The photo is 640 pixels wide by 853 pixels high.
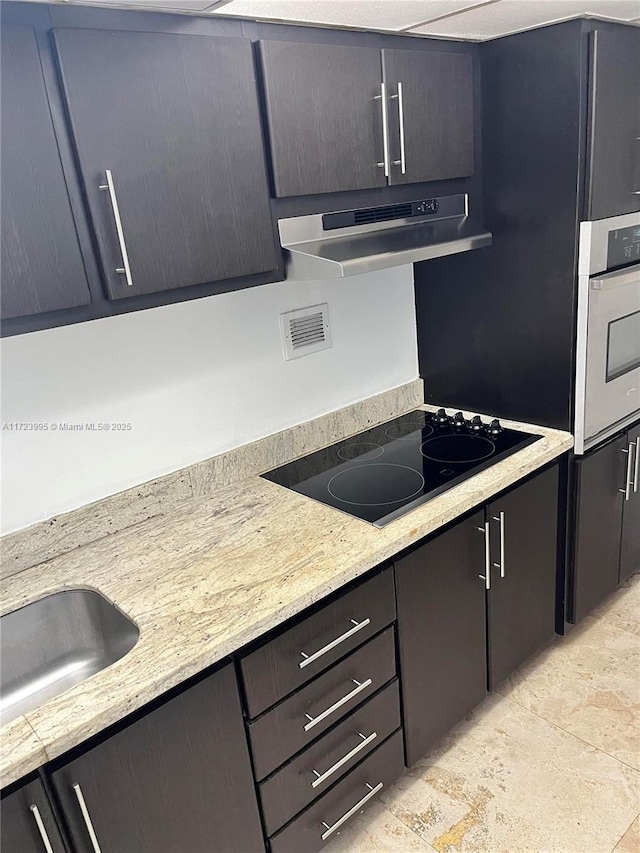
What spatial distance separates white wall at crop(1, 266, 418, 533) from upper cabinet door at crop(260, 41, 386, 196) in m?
0.44

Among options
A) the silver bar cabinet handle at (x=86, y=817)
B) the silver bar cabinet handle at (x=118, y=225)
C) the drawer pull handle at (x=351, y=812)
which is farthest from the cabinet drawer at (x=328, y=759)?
the silver bar cabinet handle at (x=118, y=225)

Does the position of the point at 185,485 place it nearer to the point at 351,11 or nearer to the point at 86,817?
the point at 86,817

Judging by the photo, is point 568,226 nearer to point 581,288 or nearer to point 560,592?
point 581,288

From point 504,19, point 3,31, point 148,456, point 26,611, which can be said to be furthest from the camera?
point 148,456

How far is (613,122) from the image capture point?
5.98ft

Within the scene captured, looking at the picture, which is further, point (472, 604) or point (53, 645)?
point (472, 604)

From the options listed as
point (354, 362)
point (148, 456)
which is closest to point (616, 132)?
point (354, 362)

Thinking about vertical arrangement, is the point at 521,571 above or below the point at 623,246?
below

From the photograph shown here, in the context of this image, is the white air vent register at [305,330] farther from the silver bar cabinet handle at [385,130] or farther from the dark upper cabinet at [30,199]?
the dark upper cabinet at [30,199]

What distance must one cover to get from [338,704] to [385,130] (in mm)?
1425

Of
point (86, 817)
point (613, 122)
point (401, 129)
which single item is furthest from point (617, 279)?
point (86, 817)

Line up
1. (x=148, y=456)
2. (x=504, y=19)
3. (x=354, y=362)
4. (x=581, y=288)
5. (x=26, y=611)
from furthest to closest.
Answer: (x=354, y=362) → (x=581, y=288) → (x=148, y=456) → (x=504, y=19) → (x=26, y=611)

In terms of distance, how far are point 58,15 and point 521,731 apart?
2.18 metres

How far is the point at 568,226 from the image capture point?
1.87 metres
